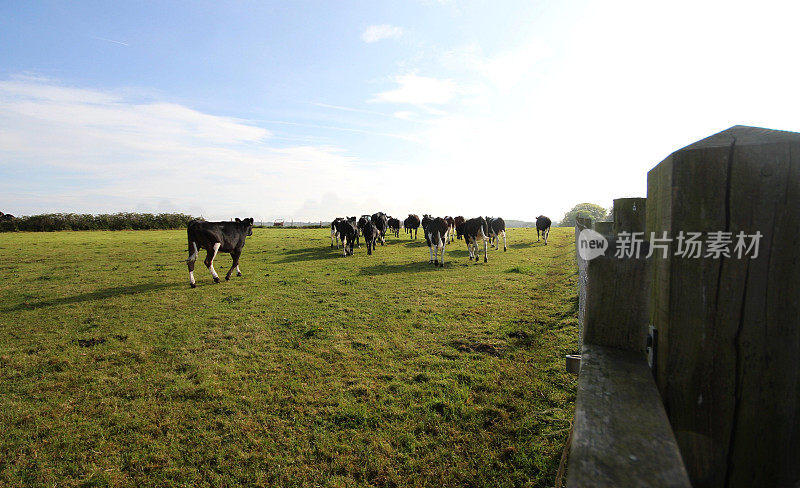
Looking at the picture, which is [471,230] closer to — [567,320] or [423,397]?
[567,320]

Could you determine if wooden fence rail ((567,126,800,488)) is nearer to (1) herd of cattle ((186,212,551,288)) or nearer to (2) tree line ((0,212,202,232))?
(1) herd of cattle ((186,212,551,288))

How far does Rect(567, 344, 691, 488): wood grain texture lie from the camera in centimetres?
72

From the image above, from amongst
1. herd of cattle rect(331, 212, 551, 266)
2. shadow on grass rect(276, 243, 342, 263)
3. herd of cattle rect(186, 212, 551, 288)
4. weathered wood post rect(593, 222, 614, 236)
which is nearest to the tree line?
shadow on grass rect(276, 243, 342, 263)

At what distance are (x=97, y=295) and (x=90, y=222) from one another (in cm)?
4796

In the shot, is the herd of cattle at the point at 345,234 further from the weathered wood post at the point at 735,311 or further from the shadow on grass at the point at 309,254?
the weathered wood post at the point at 735,311

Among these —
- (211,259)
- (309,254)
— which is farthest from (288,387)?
(309,254)

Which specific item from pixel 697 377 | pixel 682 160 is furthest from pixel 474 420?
pixel 682 160

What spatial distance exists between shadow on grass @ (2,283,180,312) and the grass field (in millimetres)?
109

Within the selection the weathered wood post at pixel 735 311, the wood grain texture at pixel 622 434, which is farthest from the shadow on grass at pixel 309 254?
the weathered wood post at pixel 735 311

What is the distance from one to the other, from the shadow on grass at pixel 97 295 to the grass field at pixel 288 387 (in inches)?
4.3

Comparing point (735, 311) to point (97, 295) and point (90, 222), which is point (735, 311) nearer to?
point (97, 295)

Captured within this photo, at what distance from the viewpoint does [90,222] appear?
45844 mm

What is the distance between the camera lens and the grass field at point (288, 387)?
3.49 metres

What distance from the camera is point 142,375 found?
5426 millimetres
